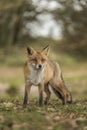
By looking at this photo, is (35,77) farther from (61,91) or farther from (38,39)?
(38,39)

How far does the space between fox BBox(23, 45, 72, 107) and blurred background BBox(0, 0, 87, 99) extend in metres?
13.2

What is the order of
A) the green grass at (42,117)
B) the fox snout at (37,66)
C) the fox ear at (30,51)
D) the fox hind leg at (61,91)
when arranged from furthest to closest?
the fox hind leg at (61,91) < the fox ear at (30,51) < the fox snout at (37,66) < the green grass at (42,117)

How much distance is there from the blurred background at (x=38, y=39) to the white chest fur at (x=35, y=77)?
1403 centimetres

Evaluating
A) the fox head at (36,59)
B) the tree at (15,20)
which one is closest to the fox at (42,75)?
the fox head at (36,59)

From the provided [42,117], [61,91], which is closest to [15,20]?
[61,91]

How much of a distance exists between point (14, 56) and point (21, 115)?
29.2 metres

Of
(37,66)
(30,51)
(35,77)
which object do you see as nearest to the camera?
(37,66)

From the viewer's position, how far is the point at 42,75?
35.1 feet

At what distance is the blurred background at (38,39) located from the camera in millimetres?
28359

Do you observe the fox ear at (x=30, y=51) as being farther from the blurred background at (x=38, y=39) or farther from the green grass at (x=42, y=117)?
the blurred background at (x=38, y=39)

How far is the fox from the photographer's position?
34.0 feet

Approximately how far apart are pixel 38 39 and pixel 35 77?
30295 mm

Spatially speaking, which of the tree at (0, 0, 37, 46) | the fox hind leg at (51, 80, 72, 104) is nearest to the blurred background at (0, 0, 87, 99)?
the tree at (0, 0, 37, 46)

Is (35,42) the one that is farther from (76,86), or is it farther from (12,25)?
(76,86)
